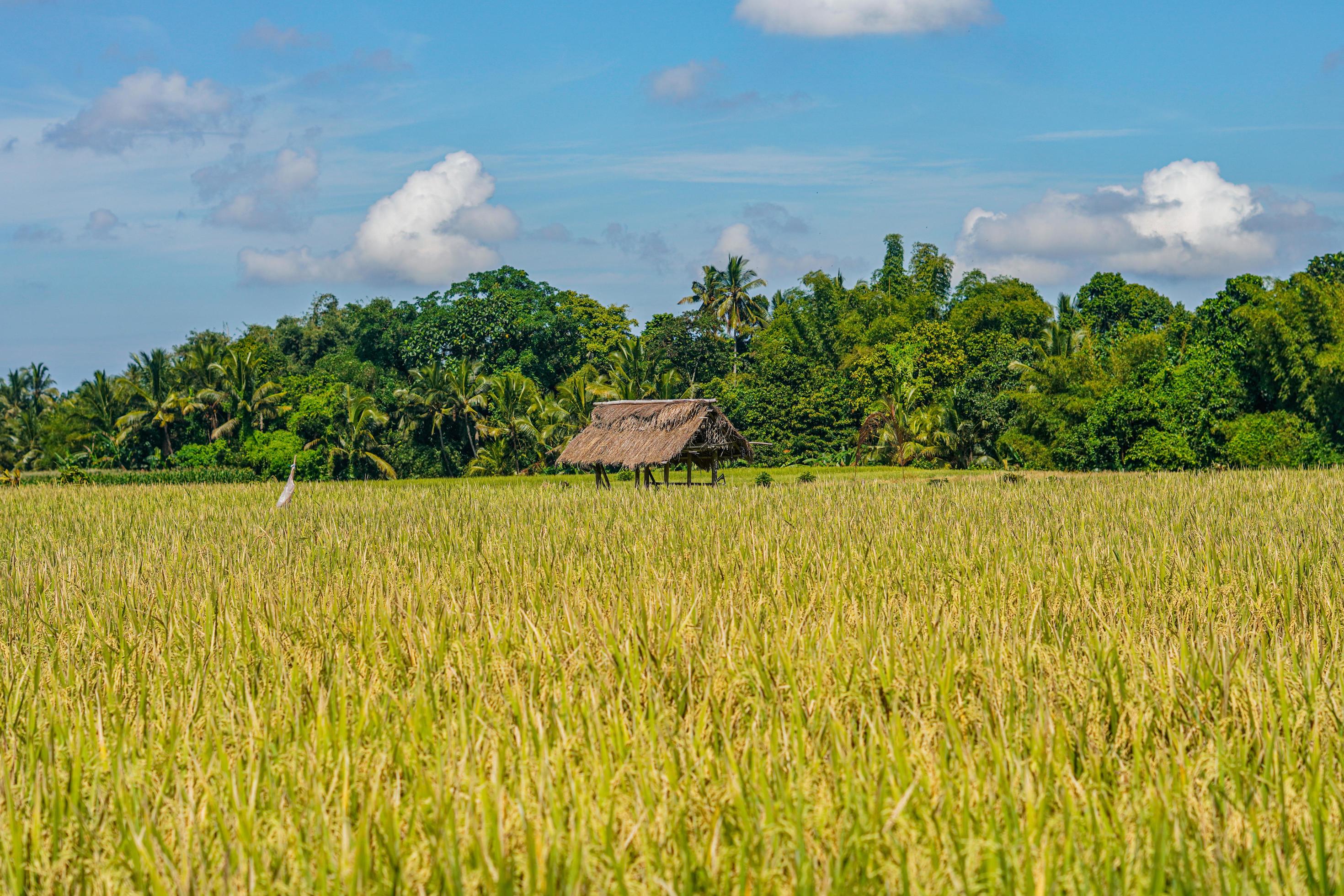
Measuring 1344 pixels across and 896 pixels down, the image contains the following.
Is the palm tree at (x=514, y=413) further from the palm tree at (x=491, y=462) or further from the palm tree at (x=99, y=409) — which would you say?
the palm tree at (x=99, y=409)

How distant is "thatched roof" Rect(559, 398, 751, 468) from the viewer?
19625 millimetres

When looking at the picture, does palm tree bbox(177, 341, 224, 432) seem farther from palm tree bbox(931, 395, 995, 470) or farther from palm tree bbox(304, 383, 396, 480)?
palm tree bbox(931, 395, 995, 470)

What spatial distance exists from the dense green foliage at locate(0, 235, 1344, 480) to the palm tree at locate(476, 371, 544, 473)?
0.08 meters

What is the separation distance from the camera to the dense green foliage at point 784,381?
24.5m

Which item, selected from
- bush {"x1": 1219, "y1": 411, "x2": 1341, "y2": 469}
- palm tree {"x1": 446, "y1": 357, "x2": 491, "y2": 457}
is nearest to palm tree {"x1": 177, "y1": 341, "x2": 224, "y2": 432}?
palm tree {"x1": 446, "y1": 357, "x2": 491, "y2": 457}

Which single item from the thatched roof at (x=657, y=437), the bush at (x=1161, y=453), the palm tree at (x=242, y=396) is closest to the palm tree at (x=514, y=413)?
the palm tree at (x=242, y=396)

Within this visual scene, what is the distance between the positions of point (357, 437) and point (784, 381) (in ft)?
46.0

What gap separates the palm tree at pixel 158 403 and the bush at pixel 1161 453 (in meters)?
28.6

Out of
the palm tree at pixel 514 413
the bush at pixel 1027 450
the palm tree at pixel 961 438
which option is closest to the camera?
the bush at pixel 1027 450

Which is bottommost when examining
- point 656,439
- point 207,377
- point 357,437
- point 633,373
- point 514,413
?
point 656,439

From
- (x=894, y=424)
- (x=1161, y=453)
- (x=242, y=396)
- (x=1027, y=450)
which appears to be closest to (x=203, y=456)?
(x=242, y=396)

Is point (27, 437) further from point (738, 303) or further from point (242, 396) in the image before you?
point (738, 303)

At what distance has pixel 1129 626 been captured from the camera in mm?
3893

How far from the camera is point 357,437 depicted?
111 ft
